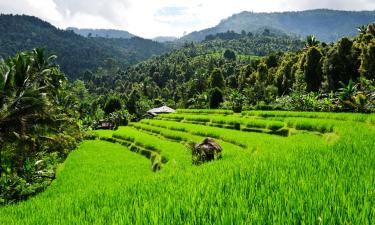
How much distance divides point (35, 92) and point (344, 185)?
76.5ft

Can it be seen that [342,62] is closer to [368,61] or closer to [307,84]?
[368,61]

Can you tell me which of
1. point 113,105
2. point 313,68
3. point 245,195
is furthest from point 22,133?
point 113,105

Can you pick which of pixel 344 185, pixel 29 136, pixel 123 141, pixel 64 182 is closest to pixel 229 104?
pixel 123 141

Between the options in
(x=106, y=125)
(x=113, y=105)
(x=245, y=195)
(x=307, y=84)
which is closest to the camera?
(x=245, y=195)

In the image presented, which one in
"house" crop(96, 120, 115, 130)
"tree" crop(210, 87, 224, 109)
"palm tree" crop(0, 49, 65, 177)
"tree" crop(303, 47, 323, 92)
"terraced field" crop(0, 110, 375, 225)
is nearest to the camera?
"terraced field" crop(0, 110, 375, 225)

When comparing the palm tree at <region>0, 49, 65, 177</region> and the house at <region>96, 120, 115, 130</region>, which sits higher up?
the palm tree at <region>0, 49, 65, 177</region>

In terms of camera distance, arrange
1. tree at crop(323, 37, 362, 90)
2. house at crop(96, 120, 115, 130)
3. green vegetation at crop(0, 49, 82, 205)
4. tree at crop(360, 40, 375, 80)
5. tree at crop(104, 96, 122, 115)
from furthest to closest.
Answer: tree at crop(104, 96, 122, 115) → house at crop(96, 120, 115, 130) → tree at crop(323, 37, 362, 90) → tree at crop(360, 40, 375, 80) → green vegetation at crop(0, 49, 82, 205)

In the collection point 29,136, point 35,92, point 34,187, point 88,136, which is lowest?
point 88,136

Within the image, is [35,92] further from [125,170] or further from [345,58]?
[345,58]

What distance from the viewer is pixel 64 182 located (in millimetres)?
20719

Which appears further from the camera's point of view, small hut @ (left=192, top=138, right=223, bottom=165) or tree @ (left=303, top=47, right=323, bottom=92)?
tree @ (left=303, top=47, right=323, bottom=92)

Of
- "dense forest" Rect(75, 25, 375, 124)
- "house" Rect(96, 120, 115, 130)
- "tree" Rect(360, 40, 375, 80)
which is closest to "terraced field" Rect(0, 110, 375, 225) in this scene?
"dense forest" Rect(75, 25, 375, 124)

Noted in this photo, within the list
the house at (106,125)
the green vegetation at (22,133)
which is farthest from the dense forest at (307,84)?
the green vegetation at (22,133)

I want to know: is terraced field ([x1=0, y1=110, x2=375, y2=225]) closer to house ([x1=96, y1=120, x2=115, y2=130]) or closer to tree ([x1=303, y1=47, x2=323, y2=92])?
tree ([x1=303, y1=47, x2=323, y2=92])
